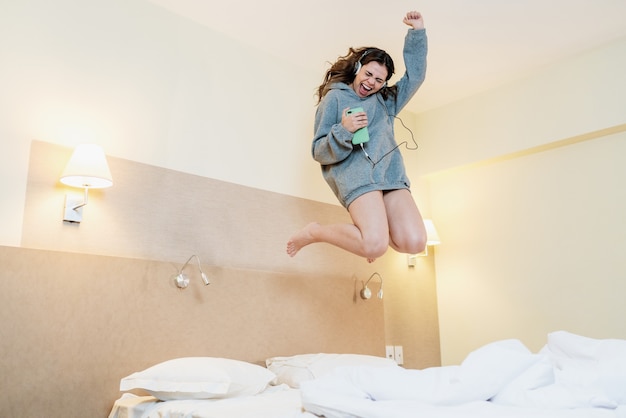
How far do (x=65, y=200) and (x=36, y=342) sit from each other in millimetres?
592

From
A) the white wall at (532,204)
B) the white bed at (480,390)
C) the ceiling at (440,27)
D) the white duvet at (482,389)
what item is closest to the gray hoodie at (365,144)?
the ceiling at (440,27)

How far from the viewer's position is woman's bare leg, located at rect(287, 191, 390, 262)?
92.0 inches

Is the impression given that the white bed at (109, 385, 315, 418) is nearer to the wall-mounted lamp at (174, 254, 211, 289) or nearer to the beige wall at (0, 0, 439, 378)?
the wall-mounted lamp at (174, 254, 211, 289)

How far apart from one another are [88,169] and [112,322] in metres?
0.64

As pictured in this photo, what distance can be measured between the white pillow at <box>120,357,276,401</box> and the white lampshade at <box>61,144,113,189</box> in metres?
0.81

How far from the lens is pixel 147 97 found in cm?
267

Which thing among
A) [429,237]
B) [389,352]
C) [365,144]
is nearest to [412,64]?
[365,144]

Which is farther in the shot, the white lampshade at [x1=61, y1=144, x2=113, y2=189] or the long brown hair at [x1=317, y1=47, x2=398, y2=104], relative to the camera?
the long brown hair at [x1=317, y1=47, x2=398, y2=104]

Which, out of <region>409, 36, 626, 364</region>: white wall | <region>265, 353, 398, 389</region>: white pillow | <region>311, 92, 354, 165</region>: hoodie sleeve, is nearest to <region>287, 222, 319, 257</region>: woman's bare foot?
<region>311, 92, 354, 165</region>: hoodie sleeve

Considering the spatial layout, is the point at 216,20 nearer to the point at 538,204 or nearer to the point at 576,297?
the point at 538,204

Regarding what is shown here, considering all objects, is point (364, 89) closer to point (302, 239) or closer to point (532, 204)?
point (302, 239)

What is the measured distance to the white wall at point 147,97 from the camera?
7.50ft

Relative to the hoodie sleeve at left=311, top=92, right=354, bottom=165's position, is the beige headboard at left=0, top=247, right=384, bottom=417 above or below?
below

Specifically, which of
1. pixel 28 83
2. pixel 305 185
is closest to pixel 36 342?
pixel 28 83
